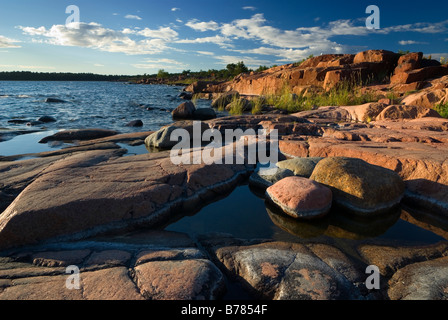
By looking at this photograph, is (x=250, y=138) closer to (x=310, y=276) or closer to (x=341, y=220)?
(x=341, y=220)

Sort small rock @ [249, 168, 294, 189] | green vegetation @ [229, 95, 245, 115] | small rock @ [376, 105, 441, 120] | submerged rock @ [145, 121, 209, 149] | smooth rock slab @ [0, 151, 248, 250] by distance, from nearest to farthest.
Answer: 1. smooth rock slab @ [0, 151, 248, 250]
2. small rock @ [249, 168, 294, 189]
3. submerged rock @ [145, 121, 209, 149]
4. small rock @ [376, 105, 441, 120]
5. green vegetation @ [229, 95, 245, 115]

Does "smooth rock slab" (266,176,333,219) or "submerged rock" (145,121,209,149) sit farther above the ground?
"submerged rock" (145,121,209,149)

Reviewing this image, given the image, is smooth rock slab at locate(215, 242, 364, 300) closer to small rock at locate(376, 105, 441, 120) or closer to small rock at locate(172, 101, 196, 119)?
small rock at locate(376, 105, 441, 120)

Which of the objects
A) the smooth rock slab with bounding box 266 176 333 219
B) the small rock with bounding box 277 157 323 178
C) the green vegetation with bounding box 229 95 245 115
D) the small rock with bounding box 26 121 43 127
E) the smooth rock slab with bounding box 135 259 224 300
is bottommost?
the smooth rock slab with bounding box 135 259 224 300

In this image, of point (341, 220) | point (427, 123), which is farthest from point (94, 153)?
point (427, 123)

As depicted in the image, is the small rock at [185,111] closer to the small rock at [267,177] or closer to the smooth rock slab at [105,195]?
the smooth rock slab at [105,195]

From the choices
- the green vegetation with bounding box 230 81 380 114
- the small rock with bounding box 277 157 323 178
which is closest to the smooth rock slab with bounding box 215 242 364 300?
the small rock with bounding box 277 157 323 178

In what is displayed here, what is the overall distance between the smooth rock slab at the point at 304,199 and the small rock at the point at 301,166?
1.91ft

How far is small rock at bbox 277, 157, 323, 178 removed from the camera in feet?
11.9

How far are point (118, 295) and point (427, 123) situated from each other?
643cm

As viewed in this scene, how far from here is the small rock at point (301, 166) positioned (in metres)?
3.62

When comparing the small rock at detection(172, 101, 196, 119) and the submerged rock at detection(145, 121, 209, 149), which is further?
the small rock at detection(172, 101, 196, 119)

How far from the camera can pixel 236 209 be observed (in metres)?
3.18

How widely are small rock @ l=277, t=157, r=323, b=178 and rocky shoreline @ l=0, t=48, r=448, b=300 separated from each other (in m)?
0.03
